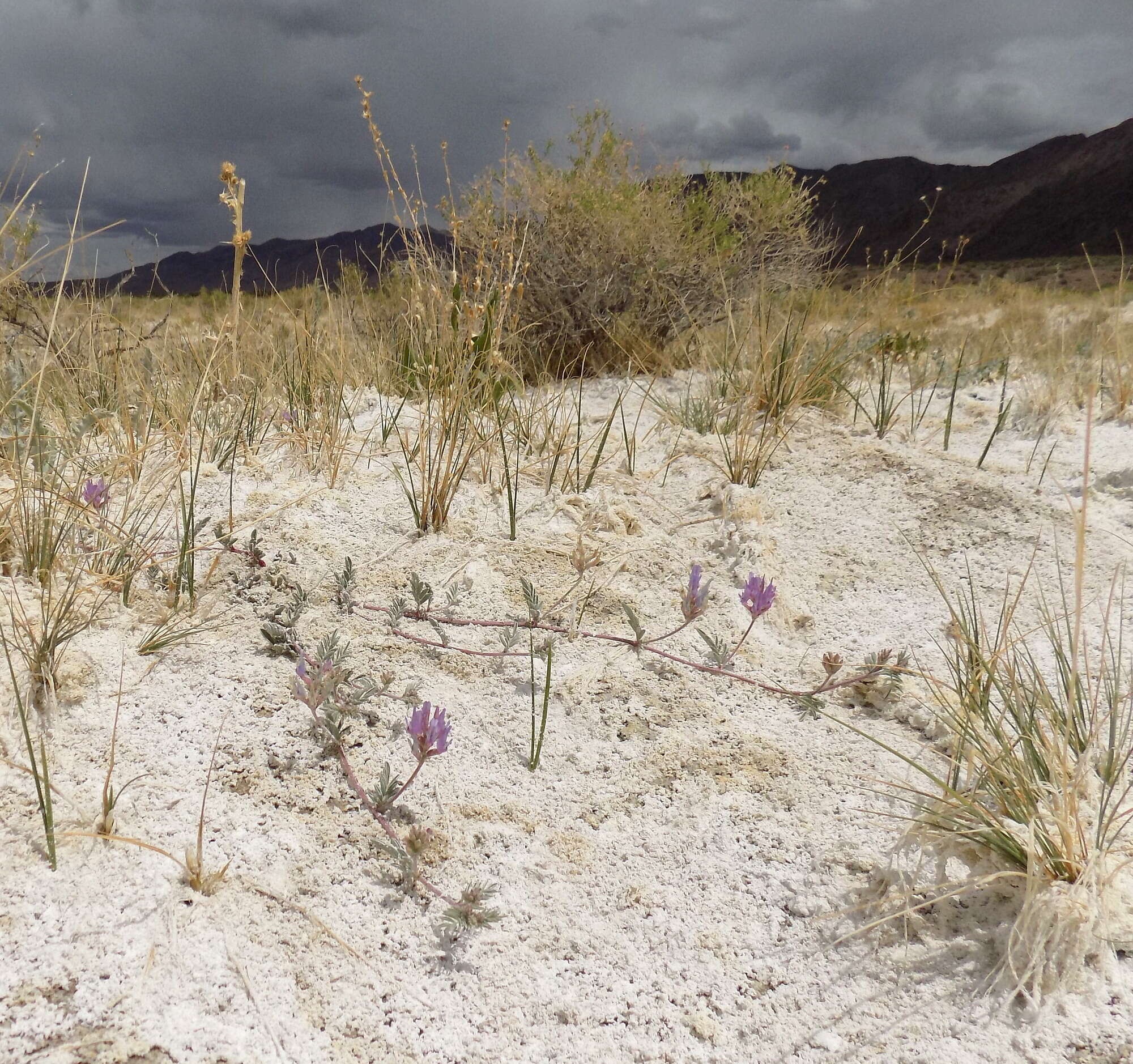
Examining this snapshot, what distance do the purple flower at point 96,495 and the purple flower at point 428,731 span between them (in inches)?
44.4

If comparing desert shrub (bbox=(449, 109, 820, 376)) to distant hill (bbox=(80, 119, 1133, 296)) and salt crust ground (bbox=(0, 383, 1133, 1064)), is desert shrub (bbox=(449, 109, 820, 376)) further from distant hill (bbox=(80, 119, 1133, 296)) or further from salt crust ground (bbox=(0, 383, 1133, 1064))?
distant hill (bbox=(80, 119, 1133, 296))

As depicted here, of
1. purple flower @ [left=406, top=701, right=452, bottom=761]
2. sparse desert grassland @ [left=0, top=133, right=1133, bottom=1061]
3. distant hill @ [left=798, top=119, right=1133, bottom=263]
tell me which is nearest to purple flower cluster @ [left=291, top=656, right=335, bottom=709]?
sparse desert grassland @ [left=0, top=133, right=1133, bottom=1061]

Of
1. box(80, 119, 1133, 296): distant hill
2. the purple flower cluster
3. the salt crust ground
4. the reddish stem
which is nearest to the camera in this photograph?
the salt crust ground

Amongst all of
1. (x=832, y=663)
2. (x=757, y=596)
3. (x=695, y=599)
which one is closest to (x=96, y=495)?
(x=695, y=599)

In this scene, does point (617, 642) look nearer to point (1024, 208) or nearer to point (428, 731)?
point (428, 731)

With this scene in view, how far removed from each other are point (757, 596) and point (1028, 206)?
8430 centimetres

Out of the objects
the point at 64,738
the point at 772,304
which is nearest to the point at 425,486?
the point at 64,738

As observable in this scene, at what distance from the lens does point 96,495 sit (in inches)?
77.5

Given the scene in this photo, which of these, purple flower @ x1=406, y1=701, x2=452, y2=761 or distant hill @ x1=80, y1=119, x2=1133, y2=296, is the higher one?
distant hill @ x1=80, y1=119, x2=1133, y2=296

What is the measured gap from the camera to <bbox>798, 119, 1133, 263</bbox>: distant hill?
5981 cm

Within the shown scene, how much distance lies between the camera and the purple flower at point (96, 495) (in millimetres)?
1957

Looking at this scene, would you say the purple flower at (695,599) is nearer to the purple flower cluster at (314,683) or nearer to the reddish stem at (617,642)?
the reddish stem at (617,642)

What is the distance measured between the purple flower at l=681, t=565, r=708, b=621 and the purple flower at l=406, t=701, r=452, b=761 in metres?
0.72

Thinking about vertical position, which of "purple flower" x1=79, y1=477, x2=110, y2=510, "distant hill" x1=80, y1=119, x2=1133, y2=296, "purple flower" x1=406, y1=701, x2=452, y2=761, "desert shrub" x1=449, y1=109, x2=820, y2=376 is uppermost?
"distant hill" x1=80, y1=119, x2=1133, y2=296
